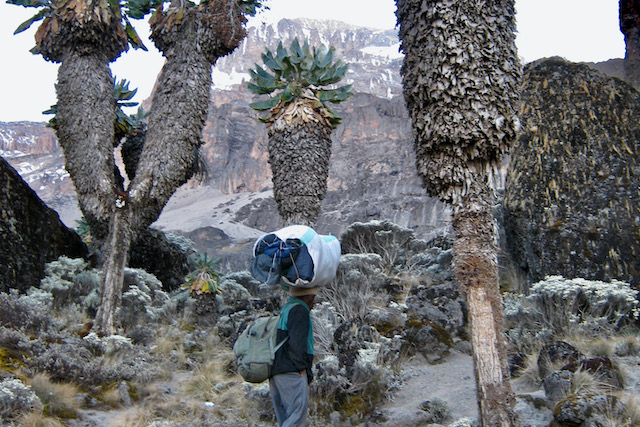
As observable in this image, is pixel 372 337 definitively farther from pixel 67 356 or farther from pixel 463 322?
pixel 67 356

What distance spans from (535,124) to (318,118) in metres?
4.23

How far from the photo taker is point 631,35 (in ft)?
40.7

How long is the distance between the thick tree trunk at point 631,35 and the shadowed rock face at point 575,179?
322 cm

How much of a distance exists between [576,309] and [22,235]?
9.51 m

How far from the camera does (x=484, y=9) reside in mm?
4977

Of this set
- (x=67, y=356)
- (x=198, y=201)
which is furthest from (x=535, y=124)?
(x=198, y=201)

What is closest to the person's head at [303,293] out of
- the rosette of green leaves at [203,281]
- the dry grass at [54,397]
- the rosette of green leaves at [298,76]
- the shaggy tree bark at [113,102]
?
the dry grass at [54,397]

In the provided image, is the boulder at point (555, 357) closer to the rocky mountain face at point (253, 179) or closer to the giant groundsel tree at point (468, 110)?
the giant groundsel tree at point (468, 110)

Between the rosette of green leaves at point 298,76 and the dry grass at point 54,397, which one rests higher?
the rosette of green leaves at point 298,76

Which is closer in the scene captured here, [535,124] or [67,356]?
[67,356]

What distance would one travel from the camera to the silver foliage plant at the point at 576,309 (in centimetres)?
699

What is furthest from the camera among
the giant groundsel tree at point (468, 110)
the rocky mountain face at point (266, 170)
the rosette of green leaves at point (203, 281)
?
the rocky mountain face at point (266, 170)

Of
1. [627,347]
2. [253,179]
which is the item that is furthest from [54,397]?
[253,179]

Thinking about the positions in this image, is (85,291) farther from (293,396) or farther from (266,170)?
(266,170)
